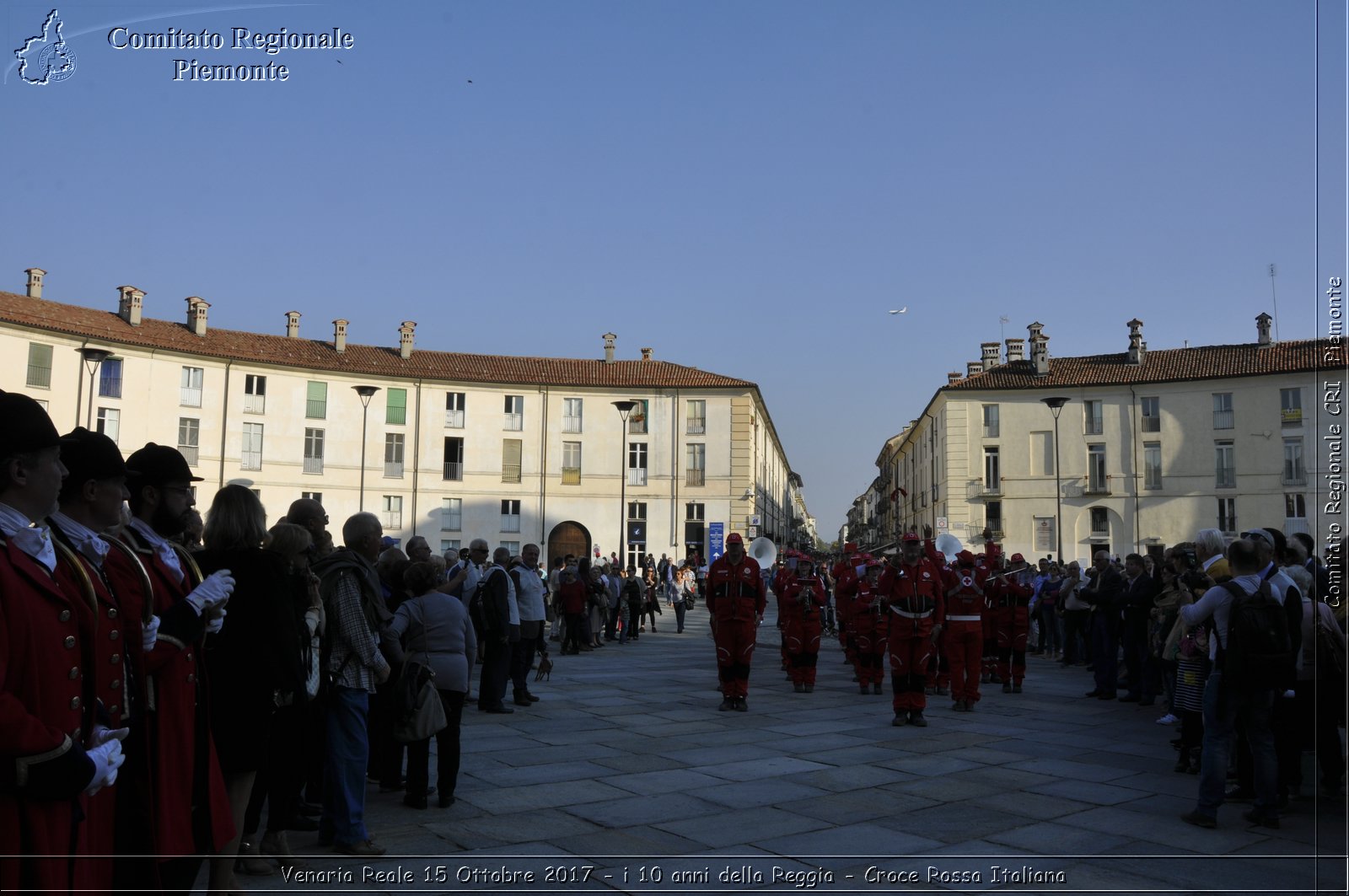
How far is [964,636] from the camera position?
12008 millimetres

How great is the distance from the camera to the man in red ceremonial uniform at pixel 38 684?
2.44 meters

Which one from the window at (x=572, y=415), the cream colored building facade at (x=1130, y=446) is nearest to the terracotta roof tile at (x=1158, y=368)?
the cream colored building facade at (x=1130, y=446)

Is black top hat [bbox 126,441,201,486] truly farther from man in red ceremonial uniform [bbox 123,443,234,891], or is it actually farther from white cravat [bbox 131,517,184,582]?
white cravat [bbox 131,517,184,582]

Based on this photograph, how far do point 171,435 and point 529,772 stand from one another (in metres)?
43.5

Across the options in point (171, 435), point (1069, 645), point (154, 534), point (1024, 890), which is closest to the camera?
point (154, 534)

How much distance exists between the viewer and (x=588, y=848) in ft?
18.5

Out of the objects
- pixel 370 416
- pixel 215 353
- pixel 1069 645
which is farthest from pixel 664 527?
pixel 1069 645

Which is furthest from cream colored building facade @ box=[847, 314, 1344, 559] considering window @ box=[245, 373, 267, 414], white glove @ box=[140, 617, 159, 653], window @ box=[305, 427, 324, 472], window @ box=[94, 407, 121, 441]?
white glove @ box=[140, 617, 159, 653]

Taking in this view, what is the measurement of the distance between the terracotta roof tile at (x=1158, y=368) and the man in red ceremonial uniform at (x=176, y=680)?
158 ft

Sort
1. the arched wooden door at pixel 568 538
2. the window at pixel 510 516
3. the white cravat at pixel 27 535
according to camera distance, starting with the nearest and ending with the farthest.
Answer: the white cravat at pixel 27 535, the window at pixel 510 516, the arched wooden door at pixel 568 538

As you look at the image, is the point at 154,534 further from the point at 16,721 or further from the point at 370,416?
the point at 370,416

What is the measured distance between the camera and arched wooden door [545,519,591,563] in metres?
50.0

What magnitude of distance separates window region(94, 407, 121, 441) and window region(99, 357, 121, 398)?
25.2 inches

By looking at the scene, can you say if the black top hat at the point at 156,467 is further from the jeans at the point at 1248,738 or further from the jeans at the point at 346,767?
the jeans at the point at 1248,738
